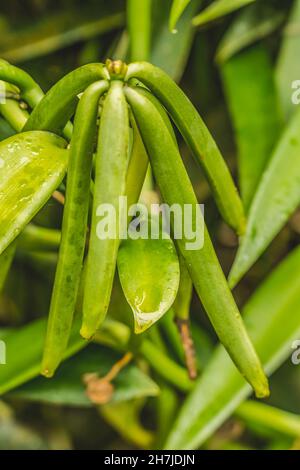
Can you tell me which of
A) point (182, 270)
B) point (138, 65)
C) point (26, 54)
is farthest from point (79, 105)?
point (26, 54)

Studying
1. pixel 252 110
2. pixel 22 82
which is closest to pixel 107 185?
pixel 22 82

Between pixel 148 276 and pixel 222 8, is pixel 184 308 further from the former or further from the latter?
pixel 222 8

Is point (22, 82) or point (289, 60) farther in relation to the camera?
point (289, 60)

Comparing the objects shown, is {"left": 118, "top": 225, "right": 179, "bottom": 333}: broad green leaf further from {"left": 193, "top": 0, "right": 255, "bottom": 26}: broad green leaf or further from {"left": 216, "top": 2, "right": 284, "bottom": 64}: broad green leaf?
{"left": 216, "top": 2, "right": 284, "bottom": 64}: broad green leaf

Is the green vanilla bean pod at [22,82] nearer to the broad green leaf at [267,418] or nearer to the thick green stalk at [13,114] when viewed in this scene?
the thick green stalk at [13,114]

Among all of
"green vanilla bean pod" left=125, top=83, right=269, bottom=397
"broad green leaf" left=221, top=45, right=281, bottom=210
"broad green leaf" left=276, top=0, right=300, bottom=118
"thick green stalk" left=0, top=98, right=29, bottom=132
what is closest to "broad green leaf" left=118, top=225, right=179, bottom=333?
"green vanilla bean pod" left=125, top=83, right=269, bottom=397

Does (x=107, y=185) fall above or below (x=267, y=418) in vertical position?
above

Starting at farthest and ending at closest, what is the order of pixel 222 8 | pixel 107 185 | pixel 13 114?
pixel 222 8
pixel 13 114
pixel 107 185

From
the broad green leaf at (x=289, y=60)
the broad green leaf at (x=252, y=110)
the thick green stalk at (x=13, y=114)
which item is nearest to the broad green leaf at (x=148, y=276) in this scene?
the thick green stalk at (x=13, y=114)
